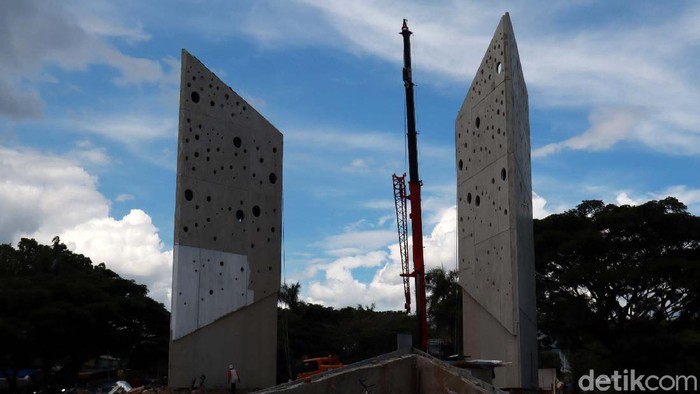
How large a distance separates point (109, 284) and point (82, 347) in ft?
9.20

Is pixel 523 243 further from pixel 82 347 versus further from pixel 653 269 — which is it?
pixel 82 347

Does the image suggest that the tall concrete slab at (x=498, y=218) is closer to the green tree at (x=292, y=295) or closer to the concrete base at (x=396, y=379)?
the concrete base at (x=396, y=379)

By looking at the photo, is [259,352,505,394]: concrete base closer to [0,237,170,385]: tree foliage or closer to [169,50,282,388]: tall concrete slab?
[169,50,282,388]: tall concrete slab

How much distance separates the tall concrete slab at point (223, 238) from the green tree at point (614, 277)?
1271 cm

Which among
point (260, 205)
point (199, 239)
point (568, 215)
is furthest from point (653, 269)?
point (199, 239)

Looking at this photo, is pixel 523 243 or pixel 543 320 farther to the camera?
pixel 543 320

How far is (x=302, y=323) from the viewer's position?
3991 cm

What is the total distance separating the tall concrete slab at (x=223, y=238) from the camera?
63.6ft

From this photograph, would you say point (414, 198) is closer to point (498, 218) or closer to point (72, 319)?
point (498, 218)

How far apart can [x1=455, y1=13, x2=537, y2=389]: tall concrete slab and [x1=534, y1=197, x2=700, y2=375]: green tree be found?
9253 mm

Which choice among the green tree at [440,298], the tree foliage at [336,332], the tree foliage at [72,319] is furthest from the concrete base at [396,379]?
the tree foliage at [336,332]

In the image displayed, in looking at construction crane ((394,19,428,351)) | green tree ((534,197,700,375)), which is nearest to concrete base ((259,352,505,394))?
construction crane ((394,19,428,351))

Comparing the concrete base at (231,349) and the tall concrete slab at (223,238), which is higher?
the tall concrete slab at (223,238)

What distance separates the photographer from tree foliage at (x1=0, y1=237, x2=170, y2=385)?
2788 cm
